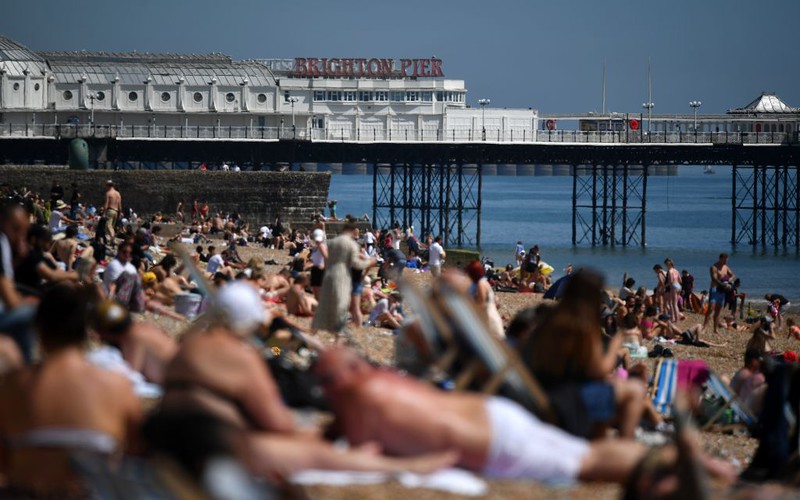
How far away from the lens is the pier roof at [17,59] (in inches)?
2527

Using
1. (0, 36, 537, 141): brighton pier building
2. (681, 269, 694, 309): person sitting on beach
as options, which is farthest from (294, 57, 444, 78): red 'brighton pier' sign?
(681, 269, 694, 309): person sitting on beach

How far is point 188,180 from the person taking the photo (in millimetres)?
41031

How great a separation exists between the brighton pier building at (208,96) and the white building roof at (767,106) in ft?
41.9

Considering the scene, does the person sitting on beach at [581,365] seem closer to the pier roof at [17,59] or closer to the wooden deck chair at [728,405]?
the wooden deck chair at [728,405]

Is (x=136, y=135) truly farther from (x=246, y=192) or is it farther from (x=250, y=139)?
(x=246, y=192)

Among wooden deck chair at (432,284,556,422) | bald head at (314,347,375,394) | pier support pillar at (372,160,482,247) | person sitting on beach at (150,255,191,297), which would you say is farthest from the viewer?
pier support pillar at (372,160,482,247)

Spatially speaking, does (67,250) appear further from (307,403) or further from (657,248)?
(657,248)

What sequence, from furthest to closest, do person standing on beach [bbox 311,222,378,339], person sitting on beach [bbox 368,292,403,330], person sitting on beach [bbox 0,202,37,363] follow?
person sitting on beach [bbox 368,292,403,330], person standing on beach [bbox 311,222,378,339], person sitting on beach [bbox 0,202,37,363]

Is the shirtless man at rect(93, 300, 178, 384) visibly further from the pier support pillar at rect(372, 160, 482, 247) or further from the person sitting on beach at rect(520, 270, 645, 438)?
the pier support pillar at rect(372, 160, 482, 247)

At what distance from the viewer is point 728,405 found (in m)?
10.4

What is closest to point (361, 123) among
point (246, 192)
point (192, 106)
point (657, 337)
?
point (192, 106)

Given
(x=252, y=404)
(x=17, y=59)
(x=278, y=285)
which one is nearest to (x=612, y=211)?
(x=17, y=59)

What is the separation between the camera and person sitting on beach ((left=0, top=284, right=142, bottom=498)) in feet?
17.9

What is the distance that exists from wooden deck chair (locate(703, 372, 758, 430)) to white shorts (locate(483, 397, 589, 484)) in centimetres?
451
